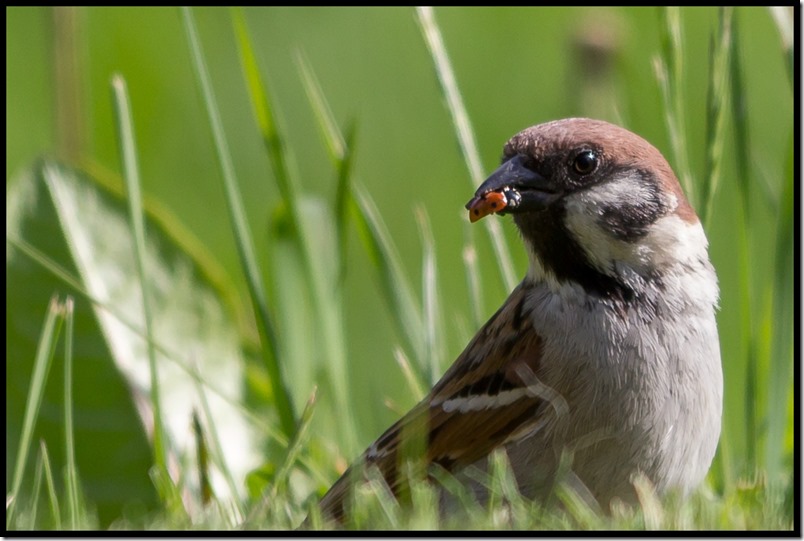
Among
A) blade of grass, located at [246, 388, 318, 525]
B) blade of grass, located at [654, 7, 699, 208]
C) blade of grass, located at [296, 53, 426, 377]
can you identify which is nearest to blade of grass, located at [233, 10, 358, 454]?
blade of grass, located at [296, 53, 426, 377]

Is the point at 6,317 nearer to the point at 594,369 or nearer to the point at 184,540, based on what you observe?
the point at 184,540

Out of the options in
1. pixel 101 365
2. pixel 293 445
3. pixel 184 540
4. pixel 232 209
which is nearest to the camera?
pixel 184 540

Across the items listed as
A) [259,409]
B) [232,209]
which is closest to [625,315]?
[232,209]

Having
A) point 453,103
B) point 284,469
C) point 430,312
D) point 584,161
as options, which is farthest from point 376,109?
point 284,469

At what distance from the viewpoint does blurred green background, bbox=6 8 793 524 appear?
5820mm

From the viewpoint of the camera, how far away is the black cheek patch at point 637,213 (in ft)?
9.30

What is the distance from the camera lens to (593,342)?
2.78 m

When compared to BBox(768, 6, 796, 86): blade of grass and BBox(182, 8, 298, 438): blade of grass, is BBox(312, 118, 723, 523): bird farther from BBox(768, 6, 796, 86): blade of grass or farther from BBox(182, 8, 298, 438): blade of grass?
BBox(768, 6, 796, 86): blade of grass

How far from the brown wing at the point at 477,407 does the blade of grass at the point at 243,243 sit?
0.32 m

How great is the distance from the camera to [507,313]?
3.08 m

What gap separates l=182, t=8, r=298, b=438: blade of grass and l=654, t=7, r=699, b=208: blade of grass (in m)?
1.18

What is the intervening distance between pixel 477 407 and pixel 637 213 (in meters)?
0.62

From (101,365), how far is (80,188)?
1.79 ft

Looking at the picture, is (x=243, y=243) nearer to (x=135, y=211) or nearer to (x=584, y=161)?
(x=135, y=211)
